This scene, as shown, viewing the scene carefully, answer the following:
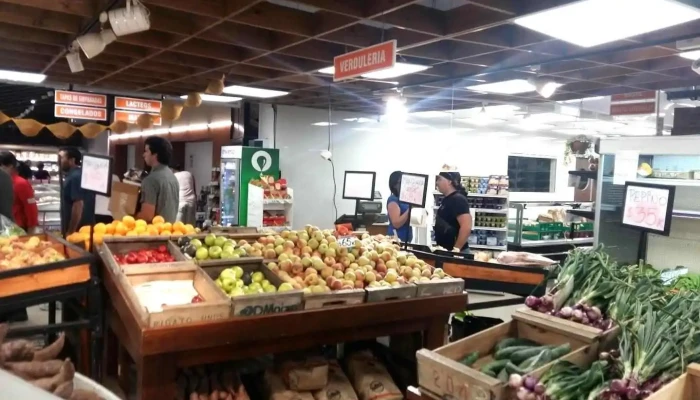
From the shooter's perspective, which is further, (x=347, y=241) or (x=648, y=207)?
(x=347, y=241)

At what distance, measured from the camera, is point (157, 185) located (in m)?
4.98

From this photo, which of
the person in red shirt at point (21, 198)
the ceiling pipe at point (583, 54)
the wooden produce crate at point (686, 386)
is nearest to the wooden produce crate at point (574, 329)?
the wooden produce crate at point (686, 386)

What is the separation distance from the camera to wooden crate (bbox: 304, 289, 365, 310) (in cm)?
305

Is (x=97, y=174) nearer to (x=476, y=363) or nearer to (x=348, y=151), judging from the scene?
(x=476, y=363)

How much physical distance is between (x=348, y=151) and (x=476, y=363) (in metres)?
9.00

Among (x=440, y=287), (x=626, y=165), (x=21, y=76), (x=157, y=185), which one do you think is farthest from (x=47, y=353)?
(x=21, y=76)

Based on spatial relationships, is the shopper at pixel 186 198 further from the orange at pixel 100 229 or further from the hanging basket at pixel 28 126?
the orange at pixel 100 229

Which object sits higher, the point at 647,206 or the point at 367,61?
the point at 367,61

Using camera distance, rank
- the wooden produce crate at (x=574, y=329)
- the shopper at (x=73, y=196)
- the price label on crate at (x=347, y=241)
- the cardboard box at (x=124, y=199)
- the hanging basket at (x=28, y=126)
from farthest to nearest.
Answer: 1. the hanging basket at (x=28, y=126)
2. the shopper at (x=73, y=196)
3. the cardboard box at (x=124, y=199)
4. the price label on crate at (x=347, y=241)
5. the wooden produce crate at (x=574, y=329)

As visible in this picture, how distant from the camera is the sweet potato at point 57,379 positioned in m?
1.42

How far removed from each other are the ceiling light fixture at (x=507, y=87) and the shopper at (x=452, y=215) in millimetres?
2112

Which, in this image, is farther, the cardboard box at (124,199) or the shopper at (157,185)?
the cardboard box at (124,199)

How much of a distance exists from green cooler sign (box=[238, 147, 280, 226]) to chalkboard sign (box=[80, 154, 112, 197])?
536 cm

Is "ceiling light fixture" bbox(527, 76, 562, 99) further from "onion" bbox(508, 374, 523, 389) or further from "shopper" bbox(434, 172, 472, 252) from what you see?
"onion" bbox(508, 374, 523, 389)
